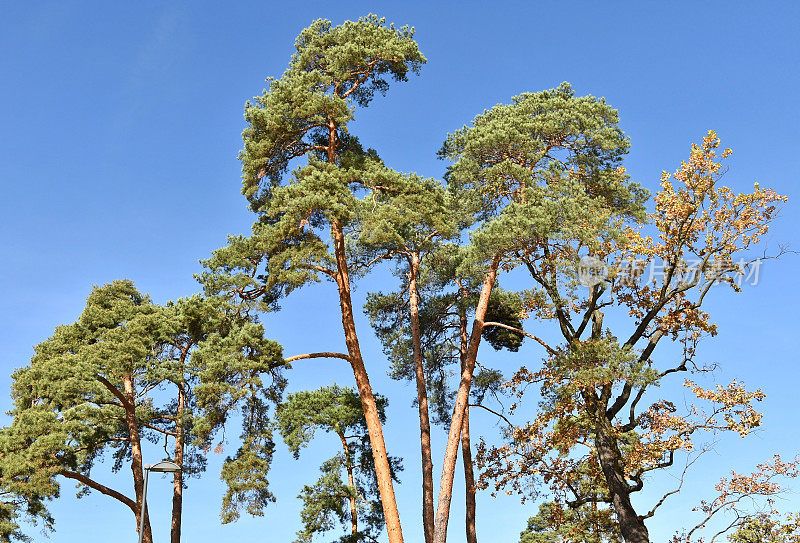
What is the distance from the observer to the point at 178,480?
75.0 ft

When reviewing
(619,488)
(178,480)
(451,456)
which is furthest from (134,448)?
(619,488)

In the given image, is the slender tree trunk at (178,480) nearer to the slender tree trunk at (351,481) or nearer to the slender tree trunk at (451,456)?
the slender tree trunk at (351,481)

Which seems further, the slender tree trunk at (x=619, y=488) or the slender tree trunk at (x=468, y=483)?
the slender tree trunk at (x=468, y=483)

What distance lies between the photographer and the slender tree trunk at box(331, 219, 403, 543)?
1722 cm

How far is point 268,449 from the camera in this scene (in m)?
17.8

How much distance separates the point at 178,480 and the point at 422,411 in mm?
8189

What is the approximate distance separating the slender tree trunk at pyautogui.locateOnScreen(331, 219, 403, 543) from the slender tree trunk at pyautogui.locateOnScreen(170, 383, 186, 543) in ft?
23.1

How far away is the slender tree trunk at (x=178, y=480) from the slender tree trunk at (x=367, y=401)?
23.1 ft

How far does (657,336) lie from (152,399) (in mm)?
16357

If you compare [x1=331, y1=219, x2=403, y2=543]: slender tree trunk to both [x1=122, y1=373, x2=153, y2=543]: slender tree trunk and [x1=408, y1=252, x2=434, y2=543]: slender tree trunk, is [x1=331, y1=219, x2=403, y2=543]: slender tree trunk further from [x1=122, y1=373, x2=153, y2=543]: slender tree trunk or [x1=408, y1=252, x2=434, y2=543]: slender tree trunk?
[x1=122, y1=373, x2=153, y2=543]: slender tree trunk

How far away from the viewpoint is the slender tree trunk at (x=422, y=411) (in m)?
20.0

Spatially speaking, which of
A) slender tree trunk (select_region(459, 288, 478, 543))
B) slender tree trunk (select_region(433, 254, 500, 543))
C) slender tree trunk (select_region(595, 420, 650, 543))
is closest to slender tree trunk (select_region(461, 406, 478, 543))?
slender tree trunk (select_region(459, 288, 478, 543))

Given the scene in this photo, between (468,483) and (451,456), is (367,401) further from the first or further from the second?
(468,483)

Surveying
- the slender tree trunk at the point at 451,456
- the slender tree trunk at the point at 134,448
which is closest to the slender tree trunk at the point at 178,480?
the slender tree trunk at the point at 134,448
